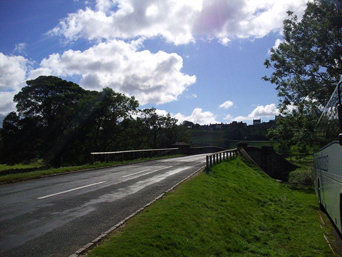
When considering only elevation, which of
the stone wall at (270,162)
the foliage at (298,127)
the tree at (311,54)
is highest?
the tree at (311,54)

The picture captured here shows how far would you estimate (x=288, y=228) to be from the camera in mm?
9469

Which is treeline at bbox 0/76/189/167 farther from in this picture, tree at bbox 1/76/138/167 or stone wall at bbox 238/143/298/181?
stone wall at bbox 238/143/298/181

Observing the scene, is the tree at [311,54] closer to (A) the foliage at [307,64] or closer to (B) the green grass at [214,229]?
(A) the foliage at [307,64]

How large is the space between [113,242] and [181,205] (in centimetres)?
312

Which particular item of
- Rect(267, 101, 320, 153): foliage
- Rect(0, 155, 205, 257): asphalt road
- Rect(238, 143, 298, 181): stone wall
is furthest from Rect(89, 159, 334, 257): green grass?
Rect(238, 143, 298, 181): stone wall

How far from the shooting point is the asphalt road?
463cm

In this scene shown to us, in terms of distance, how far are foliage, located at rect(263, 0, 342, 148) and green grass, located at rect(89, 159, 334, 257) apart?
11.1 meters

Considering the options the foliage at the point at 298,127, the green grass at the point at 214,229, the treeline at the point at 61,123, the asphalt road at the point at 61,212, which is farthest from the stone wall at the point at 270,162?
the asphalt road at the point at 61,212

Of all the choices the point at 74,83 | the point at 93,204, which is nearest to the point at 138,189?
the point at 93,204

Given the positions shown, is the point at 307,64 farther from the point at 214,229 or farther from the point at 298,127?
the point at 214,229

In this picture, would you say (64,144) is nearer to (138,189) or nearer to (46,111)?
(46,111)

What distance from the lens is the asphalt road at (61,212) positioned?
4.63 m

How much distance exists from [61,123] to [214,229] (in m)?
32.1

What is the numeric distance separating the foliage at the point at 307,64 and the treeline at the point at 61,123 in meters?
23.5
